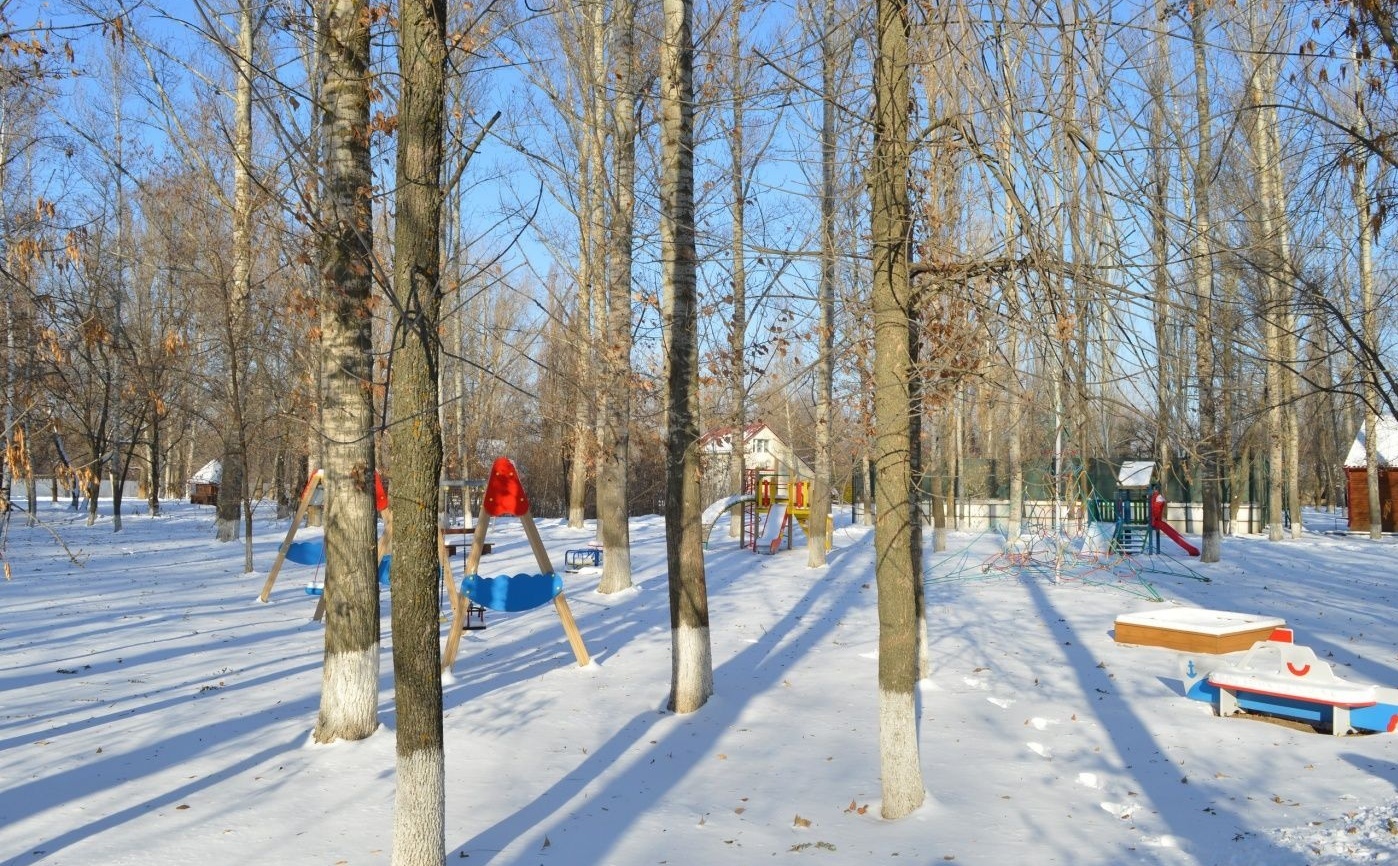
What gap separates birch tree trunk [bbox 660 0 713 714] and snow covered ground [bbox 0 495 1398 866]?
1.76ft

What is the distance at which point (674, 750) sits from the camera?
25.7 ft

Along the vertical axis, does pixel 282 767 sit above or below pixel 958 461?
below

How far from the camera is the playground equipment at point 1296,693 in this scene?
26.2 feet

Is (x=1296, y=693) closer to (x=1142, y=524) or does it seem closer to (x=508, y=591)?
(x=508, y=591)

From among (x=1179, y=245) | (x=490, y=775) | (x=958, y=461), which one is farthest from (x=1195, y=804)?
(x=958, y=461)

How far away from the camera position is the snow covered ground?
5.89 meters

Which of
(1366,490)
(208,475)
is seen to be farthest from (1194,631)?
(208,475)

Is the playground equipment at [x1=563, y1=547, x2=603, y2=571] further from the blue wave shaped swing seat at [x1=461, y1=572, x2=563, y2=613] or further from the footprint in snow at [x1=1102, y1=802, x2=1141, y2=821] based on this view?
the footprint in snow at [x1=1102, y1=802, x2=1141, y2=821]

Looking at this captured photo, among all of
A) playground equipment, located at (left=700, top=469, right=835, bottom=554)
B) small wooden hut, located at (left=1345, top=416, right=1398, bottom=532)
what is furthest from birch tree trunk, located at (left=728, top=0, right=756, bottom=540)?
small wooden hut, located at (left=1345, top=416, right=1398, bottom=532)

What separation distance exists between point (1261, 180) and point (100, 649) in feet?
70.9

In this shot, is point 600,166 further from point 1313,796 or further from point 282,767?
point 1313,796

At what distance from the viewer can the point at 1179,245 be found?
4809mm

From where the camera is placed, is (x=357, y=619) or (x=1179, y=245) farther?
(x=357, y=619)

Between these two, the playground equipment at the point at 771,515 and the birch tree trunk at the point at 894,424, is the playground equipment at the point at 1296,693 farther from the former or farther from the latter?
the playground equipment at the point at 771,515
